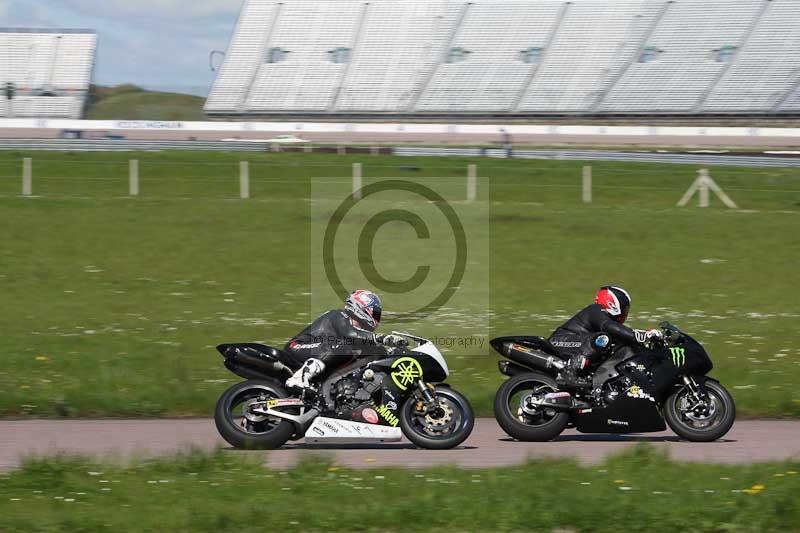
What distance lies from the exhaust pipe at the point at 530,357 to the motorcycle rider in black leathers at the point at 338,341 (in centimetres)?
135

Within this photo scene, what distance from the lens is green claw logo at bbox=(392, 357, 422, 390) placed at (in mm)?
10109

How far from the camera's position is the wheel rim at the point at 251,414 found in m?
10.1

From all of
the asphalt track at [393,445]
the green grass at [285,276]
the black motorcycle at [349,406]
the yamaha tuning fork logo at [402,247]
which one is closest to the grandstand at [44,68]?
the green grass at [285,276]

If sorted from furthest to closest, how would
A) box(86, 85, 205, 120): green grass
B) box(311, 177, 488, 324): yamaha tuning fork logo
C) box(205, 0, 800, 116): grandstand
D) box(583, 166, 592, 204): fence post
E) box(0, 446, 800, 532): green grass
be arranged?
box(205, 0, 800, 116): grandstand, box(86, 85, 205, 120): green grass, box(583, 166, 592, 204): fence post, box(311, 177, 488, 324): yamaha tuning fork logo, box(0, 446, 800, 532): green grass

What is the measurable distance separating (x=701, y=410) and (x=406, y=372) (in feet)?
9.91

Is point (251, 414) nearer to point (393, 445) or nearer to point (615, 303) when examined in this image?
point (393, 445)

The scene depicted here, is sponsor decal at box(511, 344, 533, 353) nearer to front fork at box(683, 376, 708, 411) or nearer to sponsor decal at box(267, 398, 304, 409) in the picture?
front fork at box(683, 376, 708, 411)

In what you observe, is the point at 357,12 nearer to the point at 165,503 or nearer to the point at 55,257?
the point at 55,257

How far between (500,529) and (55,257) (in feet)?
51.1

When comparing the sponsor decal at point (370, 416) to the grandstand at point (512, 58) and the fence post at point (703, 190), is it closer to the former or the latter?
the fence post at point (703, 190)

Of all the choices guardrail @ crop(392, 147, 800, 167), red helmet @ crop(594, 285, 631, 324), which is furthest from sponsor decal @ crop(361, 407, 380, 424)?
guardrail @ crop(392, 147, 800, 167)

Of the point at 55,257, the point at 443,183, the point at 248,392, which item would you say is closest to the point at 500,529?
the point at 248,392

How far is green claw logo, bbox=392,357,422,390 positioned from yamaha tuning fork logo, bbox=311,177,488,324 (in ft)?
21.3

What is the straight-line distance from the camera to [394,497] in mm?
7609
